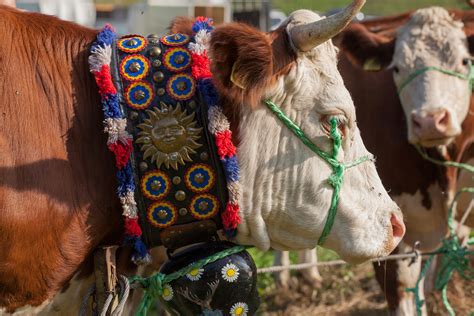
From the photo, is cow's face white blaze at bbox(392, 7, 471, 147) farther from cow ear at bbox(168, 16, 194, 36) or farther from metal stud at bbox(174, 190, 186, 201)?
metal stud at bbox(174, 190, 186, 201)

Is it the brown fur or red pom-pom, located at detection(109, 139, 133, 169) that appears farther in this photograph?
red pom-pom, located at detection(109, 139, 133, 169)

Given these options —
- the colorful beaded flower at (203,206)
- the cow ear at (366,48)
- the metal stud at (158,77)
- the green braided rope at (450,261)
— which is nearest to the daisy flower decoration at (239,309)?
the colorful beaded flower at (203,206)

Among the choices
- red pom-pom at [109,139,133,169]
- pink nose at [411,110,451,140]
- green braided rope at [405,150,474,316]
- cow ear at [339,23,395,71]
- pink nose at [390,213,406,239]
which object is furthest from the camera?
cow ear at [339,23,395,71]

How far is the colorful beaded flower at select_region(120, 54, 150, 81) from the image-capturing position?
2285mm

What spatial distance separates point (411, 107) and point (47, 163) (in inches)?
106

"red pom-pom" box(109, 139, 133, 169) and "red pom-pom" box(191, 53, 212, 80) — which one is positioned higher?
"red pom-pom" box(191, 53, 212, 80)

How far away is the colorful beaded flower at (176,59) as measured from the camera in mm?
2324

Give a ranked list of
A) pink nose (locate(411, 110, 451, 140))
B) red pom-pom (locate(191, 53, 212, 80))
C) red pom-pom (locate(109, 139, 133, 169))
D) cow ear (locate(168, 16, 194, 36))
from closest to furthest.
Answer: red pom-pom (locate(109, 139, 133, 169)), red pom-pom (locate(191, 53, 212, 80)), cow ear (locate(168, 16, 194, 36)), pink nose (locate(411, 110, 451, 140))

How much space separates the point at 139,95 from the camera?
2.27 meters

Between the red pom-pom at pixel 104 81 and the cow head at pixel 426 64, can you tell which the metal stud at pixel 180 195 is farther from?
the cow head at pixel 426 64

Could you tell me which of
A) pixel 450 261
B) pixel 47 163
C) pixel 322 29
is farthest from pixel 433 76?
pixel 47 163

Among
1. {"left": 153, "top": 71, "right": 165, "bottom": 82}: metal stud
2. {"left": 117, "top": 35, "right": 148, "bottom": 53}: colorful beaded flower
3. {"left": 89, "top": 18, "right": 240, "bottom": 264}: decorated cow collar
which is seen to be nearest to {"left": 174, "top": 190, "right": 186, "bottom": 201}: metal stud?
{"left": 89, "top": 18, "right": 240, "bottom": 264}: decorated cow collar

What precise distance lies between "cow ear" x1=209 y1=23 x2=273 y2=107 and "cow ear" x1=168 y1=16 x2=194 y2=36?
0.35 m

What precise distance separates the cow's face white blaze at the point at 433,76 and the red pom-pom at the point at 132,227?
2.32 meters
